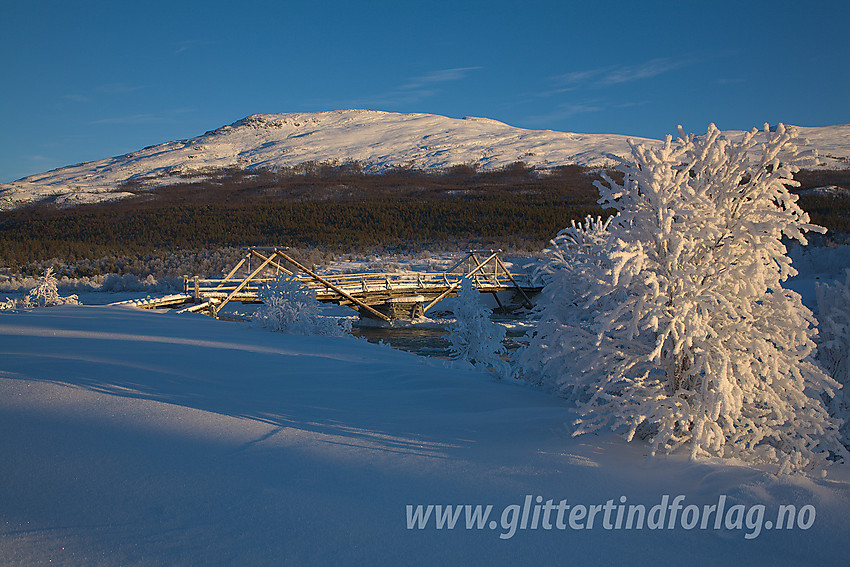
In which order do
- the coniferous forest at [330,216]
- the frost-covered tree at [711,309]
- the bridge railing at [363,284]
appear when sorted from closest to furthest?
1. the frost-covered tree at [711,309]
2. the bridge railing at [363,284]
3. the coniferous forest at [330,216]

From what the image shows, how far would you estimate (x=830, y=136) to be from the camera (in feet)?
260

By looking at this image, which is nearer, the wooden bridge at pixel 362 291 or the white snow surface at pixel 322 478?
the white snow surface at pixel 322 478

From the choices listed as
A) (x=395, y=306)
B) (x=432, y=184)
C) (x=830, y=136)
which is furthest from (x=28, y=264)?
(x=830, y=136)

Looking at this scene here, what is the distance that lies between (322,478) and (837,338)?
5144 millimetres

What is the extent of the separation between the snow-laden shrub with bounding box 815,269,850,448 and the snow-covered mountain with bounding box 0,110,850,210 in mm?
59178

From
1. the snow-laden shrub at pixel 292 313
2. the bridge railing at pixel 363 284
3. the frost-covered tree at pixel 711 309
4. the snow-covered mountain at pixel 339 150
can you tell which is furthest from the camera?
the snow-covered mountain at pixel 339 150

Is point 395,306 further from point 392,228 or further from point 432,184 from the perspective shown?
point 432,184

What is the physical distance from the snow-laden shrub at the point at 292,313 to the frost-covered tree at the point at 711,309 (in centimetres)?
684

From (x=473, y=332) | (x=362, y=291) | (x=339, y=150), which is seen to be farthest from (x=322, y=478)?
(x=339, y=150)

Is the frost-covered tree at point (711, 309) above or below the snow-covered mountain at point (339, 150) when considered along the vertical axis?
below

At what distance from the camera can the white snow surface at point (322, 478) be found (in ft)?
8.02

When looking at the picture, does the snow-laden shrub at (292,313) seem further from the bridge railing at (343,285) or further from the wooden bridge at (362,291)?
the wooden bridge at (362,291)

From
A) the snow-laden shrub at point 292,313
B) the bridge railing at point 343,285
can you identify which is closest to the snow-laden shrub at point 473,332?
the snow-laden shrub at point 292,313

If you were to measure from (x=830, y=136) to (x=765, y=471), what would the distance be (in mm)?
97811
